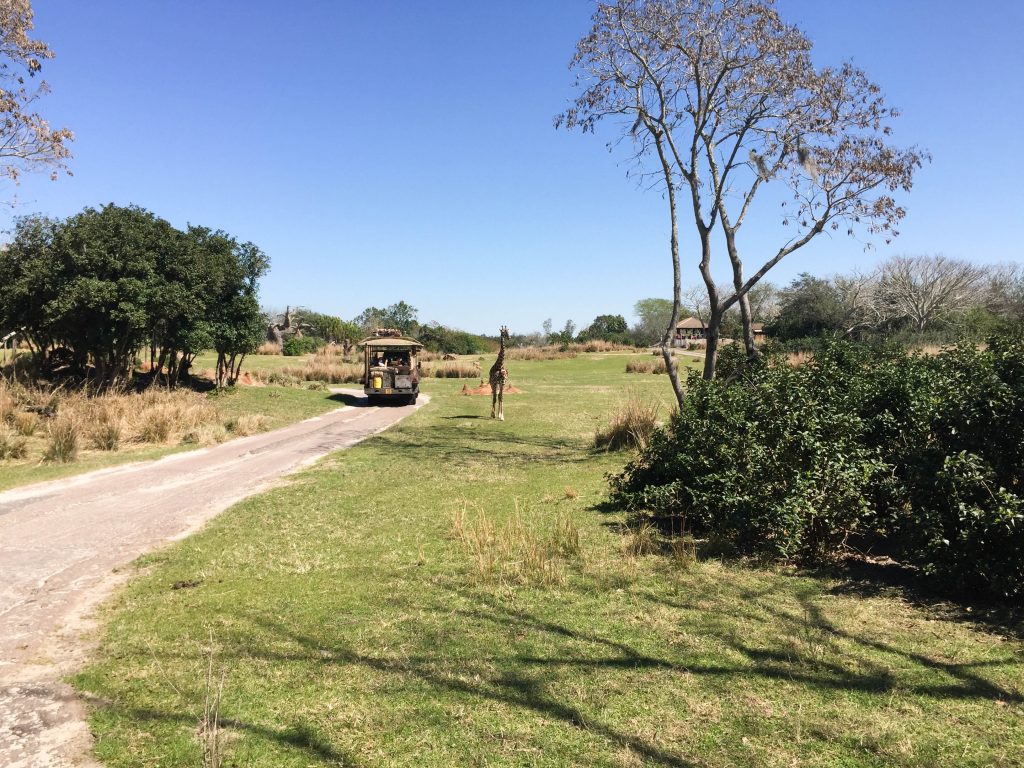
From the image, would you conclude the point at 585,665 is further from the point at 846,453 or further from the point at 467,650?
the point at 846,453

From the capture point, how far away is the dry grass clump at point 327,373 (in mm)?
32750

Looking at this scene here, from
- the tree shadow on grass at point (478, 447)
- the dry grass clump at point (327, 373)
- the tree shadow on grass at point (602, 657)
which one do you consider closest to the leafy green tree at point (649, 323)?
the dry grass clump at point (327, 373)

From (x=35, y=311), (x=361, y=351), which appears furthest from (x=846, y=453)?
(x=361, y=351)

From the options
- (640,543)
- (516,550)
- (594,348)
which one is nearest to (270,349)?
(594,348)

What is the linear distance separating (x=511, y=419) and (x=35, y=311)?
13877mm

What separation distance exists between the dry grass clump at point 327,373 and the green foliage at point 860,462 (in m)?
26.2

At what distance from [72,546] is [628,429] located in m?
10.3

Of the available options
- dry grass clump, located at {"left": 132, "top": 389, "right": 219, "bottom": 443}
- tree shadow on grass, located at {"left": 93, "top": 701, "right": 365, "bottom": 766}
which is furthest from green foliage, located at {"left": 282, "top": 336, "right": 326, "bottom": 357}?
tree shadow on grass, located at {"left": 93, "top": 701, "right": 365, "bottom": 766}

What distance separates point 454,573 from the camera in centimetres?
632

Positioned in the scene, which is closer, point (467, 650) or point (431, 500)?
point (467, 650)

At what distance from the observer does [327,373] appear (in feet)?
109

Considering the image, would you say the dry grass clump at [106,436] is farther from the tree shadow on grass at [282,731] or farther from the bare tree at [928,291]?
the bare tree at [928,291]

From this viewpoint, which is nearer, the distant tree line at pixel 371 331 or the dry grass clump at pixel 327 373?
the dry grass clump at pixel 327 373

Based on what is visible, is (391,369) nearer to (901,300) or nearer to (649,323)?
(901,300)
